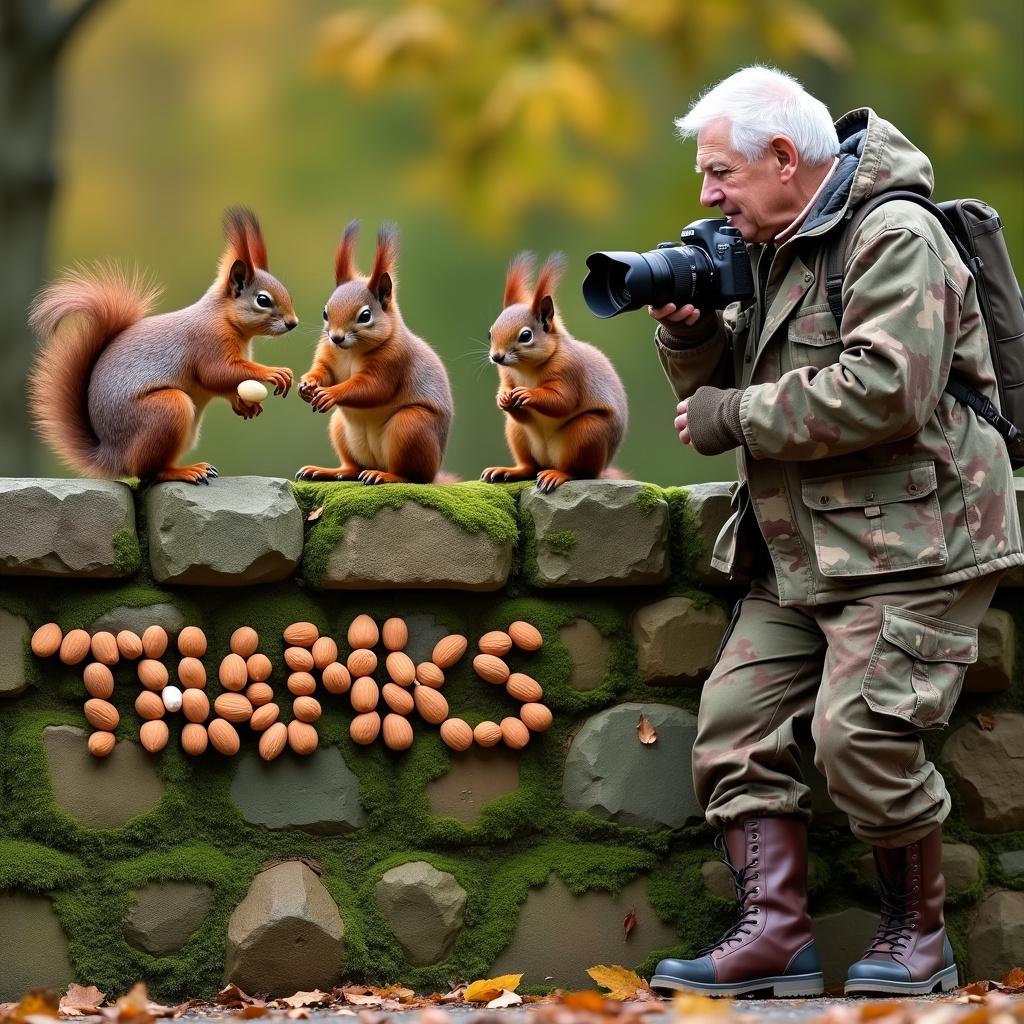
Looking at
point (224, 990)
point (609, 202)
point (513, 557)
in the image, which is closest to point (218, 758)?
point (224, 990)

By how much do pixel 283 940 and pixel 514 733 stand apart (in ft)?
1.97

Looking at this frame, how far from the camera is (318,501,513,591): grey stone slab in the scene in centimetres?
294

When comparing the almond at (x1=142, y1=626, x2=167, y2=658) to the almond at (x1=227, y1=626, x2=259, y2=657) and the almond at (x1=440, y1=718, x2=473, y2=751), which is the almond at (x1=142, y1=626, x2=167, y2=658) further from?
the almond at (x1=440, y1=718, x2=473, y2=751)

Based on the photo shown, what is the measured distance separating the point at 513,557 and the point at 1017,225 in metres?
5.24

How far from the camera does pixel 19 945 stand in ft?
9.18

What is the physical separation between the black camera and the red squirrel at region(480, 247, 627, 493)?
28 centimetres

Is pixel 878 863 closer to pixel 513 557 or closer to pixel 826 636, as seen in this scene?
pixel 826 636

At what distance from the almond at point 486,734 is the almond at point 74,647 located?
2.57 ft

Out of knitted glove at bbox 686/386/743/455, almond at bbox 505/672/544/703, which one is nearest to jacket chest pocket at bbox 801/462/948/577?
knitted glove at bbox 686/386/743/455

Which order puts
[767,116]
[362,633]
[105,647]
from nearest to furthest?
[767,116]
[105,647]
[362,633]

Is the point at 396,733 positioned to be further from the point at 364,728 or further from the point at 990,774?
the point at 990,774

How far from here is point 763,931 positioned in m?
2.70

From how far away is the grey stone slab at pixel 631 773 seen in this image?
302cm

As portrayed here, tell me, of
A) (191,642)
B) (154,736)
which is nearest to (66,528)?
(191,642)
